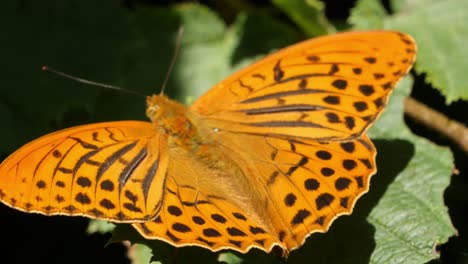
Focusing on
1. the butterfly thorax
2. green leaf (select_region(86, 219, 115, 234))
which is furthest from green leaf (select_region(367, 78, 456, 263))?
green leaf (select_region(86, 219, 115, 234))

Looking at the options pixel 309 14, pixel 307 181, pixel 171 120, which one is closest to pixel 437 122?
pixel 309 14

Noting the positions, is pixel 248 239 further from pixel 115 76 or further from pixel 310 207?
pixel 115 76

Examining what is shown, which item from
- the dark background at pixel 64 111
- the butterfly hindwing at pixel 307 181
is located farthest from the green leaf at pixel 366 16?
the butterfly hindwing at pixel 307 181

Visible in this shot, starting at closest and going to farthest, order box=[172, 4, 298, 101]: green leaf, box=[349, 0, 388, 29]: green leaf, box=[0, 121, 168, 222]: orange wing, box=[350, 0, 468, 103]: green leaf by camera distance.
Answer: box=[0, 121, 168, 222]: orange wing, box=[350, 0, 468, 103]: green leaf, box=[349, 0, 388, 29]: green leaf, box=[172, 4, 298, 101]: green leaf

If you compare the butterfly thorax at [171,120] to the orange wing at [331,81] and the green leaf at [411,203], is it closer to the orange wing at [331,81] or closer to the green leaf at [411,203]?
the orange wing at [331,81]

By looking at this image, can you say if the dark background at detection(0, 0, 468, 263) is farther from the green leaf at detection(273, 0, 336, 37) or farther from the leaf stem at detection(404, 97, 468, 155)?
the green leaf at detection(273, 0, 336, 37)

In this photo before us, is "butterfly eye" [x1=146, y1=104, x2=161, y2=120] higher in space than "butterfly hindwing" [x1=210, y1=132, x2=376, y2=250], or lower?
higher

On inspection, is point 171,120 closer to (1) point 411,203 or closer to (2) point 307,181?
(2) point 307,181

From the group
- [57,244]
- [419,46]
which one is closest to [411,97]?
[419,46]
